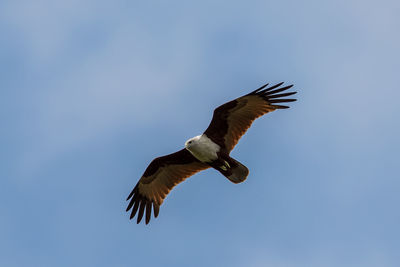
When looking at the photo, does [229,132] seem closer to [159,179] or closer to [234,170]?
[234,170]

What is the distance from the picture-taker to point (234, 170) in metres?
16.3

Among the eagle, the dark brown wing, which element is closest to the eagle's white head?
the eagle

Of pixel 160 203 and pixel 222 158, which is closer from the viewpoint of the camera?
pixel 222 158

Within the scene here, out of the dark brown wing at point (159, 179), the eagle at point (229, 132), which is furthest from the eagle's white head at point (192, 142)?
the dark brown wing at point (159, 179)

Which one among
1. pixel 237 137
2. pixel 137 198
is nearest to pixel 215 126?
pixel 237 137

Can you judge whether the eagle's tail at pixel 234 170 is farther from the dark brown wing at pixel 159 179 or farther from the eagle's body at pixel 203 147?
the dark brown wing at pixel 159 179

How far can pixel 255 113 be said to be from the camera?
16.5 metres

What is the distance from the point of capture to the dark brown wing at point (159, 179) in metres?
17.2

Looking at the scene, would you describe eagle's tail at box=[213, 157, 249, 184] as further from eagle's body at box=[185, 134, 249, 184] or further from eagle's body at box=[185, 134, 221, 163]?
eagle's body at box=[185, 134, 221, 163]

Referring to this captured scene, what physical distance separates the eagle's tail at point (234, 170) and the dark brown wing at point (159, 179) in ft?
2.63

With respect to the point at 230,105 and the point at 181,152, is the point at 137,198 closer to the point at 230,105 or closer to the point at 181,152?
the point at 181,152
